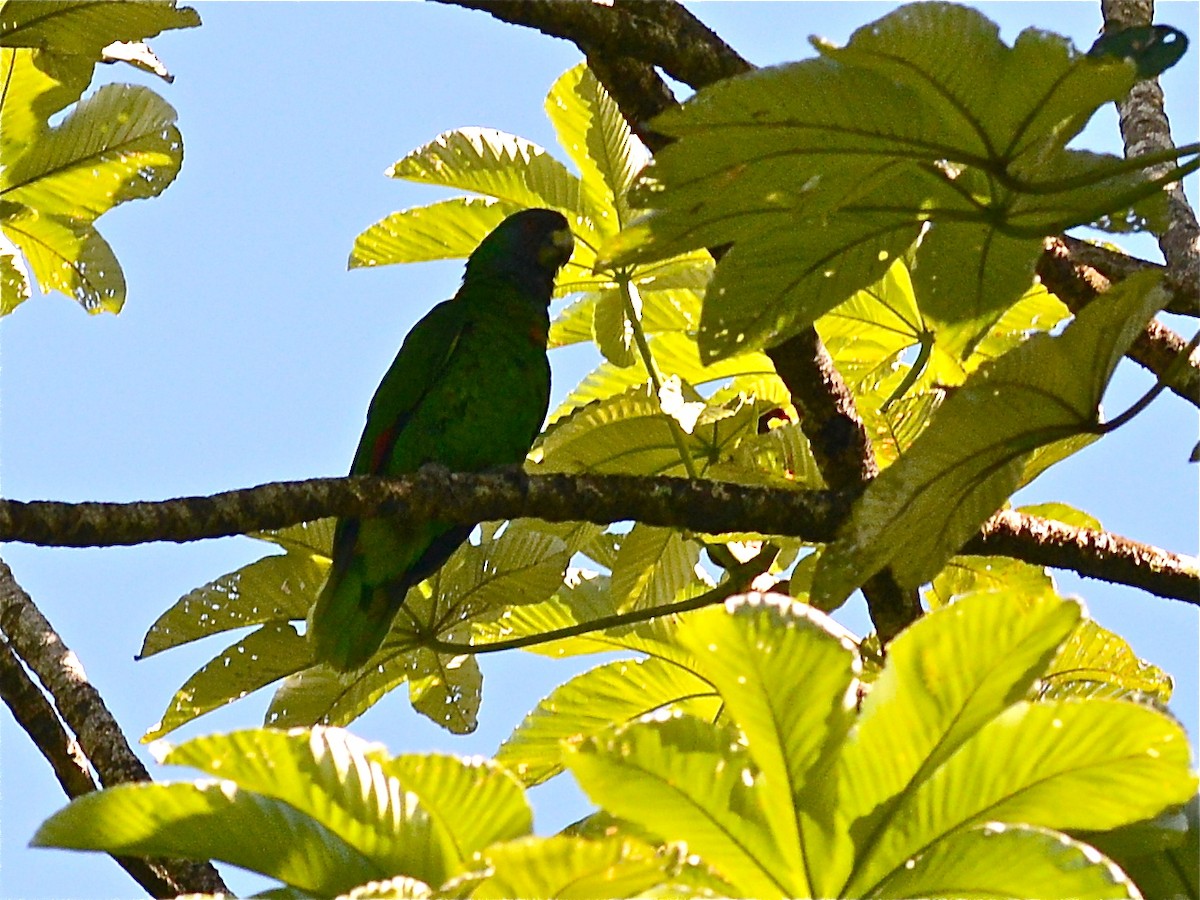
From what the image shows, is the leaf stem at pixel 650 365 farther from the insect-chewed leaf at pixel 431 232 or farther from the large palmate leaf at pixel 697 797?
the large palmate leaf at pixel 697 797

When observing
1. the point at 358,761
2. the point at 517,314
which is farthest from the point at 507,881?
the point at 517,314

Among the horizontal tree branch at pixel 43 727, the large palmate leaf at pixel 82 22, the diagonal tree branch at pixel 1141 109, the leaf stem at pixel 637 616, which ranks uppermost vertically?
the diagonal tree branch at pixel 1141 109

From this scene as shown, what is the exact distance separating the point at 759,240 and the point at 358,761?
916 millimetres

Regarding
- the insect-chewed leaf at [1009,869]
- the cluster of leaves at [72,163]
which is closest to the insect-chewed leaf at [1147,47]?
the insect-chewed leaf at [1009,869]

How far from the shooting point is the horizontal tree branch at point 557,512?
1.83m

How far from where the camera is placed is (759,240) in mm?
1791

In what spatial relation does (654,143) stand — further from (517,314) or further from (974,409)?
(517,314)

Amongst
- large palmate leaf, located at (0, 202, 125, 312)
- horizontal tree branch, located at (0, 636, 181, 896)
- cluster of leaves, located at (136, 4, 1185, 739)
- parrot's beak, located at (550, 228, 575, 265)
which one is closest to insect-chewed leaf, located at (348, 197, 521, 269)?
cluster of leaves, located at (136, 4, 1185, 739)

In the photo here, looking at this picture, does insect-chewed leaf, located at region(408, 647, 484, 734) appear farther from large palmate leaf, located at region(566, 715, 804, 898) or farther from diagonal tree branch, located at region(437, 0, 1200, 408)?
large palmate leaf, located at region(566, 715, 804, 898)

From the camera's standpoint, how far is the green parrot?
377cm

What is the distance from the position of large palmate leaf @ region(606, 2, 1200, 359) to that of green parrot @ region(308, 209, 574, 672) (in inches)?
70.3

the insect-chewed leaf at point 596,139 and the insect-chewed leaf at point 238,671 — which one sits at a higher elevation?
the insect-chewed leaf at point 596,139

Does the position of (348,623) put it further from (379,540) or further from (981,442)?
(981,442)

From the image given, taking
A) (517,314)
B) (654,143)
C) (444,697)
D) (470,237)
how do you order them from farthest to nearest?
(517,314) < (444,697) < (470,237) < (654,143)
